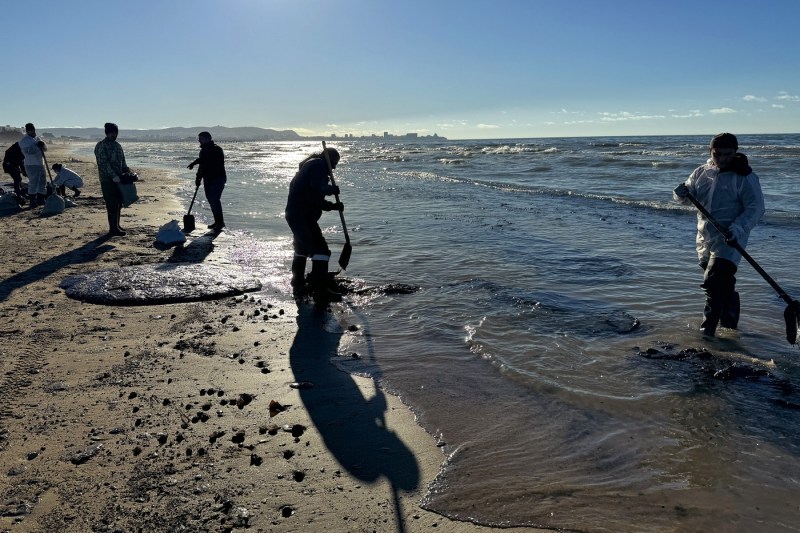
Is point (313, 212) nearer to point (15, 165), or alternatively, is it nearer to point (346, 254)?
point (346, 254)

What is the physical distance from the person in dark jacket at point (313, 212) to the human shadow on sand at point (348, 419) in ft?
4.71

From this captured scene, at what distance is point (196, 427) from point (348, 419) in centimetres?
104

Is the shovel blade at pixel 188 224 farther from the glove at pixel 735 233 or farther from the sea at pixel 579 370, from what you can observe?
the glove at pixel 735 233

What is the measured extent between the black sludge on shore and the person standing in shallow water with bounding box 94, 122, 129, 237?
3073mm

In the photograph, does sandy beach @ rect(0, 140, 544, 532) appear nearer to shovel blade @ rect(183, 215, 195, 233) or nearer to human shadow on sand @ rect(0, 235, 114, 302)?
human shadow on sand @ rect(0, 235, 114, 302)

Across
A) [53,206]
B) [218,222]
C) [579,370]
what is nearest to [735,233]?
[579,370]

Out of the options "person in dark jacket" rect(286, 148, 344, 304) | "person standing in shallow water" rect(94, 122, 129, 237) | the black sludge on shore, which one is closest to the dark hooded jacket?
"person in dark jacket" rect(286, 148, 344, 304)

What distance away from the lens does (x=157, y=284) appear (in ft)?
23.1

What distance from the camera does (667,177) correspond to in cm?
2605

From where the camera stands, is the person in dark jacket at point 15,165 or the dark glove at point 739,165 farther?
the person in dark jacket at point 15,165

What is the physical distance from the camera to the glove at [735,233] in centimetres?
536

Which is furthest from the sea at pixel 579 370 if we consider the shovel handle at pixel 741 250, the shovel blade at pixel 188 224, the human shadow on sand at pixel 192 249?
the shovel blade at pixel 188 224

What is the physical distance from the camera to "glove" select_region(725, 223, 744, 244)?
17.6 feet

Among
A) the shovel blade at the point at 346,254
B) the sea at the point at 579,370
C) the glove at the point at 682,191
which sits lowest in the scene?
the sea at the point at 579,370
